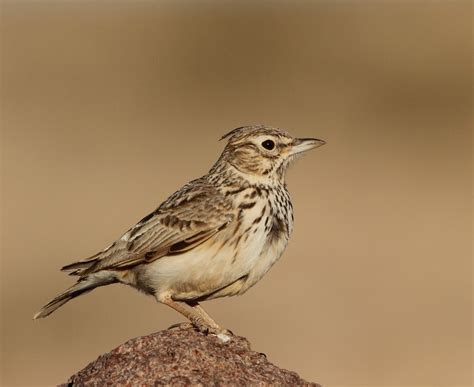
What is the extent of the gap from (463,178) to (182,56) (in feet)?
43.3

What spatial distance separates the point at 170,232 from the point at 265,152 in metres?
1.23

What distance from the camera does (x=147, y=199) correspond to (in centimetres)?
2573

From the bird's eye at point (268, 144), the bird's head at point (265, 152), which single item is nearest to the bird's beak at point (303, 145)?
the bird's head at point (265, 152)

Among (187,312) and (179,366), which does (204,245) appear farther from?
(179,366)

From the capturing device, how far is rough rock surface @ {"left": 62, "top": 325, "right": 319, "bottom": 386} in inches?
276

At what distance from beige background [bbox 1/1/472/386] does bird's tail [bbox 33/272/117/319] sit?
24.6 feet

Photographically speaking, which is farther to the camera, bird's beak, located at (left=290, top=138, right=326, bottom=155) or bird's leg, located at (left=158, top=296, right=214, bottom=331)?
bird's beak, located at (left=290, top=138, right=326, bottom=155)

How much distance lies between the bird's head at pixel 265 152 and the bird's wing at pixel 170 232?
493 millimetres

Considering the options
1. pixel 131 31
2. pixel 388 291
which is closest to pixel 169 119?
pixel 131 31

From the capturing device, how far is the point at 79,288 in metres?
9.49

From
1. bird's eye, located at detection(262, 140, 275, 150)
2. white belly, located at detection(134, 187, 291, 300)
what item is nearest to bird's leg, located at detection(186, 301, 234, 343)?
white belly, located at detection(134, 187, 291, 300)

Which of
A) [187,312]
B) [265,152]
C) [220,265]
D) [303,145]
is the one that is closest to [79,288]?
[187,312]

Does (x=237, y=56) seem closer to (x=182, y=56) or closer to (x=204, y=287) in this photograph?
(x=182, y=56)

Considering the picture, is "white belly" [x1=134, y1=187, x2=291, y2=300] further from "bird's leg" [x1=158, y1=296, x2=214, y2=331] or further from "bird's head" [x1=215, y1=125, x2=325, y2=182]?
"bird's head" [x1=215, y1=125, x2=325, y2=182]
